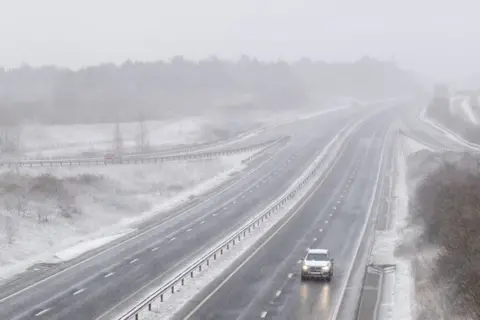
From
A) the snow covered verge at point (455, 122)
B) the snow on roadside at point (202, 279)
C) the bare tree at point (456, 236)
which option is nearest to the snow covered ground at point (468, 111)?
the snow covered verge at point (455, 122)

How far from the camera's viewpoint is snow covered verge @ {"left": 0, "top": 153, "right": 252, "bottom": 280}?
40.2m

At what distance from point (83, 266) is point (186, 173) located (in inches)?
1610

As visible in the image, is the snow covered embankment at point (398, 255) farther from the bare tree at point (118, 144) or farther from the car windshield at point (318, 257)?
the bare tree at point (118, 144)

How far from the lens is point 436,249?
3528 centimetres

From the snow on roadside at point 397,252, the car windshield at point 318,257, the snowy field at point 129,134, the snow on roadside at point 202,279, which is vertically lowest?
the snow on roadside at point 397,252

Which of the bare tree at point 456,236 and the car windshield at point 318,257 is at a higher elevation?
the bare tree at point 456,236

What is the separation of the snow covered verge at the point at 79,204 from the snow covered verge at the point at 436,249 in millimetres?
18815

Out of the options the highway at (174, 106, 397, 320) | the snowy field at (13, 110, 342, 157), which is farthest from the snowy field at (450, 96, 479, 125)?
the highway at (174, 106, 397, 320)

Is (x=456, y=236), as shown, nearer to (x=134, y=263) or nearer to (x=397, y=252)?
(x=397, y=252)

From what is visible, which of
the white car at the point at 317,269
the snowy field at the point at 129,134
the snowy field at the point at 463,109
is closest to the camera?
the white car at the point at 317,269

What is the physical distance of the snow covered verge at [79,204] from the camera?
40.2 m

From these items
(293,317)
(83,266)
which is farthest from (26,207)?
(293,317)

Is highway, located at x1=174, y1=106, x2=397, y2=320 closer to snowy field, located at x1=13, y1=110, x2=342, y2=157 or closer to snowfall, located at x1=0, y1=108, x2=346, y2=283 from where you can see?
snowfall, located at x1=0, y1=108, x2=346, y2=283

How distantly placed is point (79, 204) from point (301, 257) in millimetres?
21928
